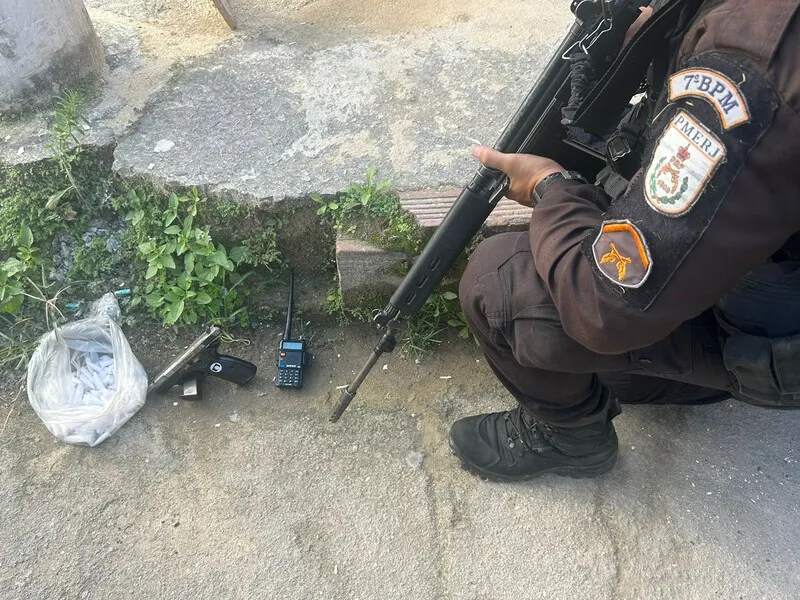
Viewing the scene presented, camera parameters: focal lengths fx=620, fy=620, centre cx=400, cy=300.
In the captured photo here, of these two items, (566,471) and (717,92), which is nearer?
(717,92)

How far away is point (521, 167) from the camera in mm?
1635

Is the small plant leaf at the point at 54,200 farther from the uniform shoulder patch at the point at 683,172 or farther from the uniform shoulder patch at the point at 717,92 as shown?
the uniform shoulder patch at the point at 717,92

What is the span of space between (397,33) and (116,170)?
151 centimetres

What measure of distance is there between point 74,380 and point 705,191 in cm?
221

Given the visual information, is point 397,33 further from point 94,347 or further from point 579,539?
point 579,539

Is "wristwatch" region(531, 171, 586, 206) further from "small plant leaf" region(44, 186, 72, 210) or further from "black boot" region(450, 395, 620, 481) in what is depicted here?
"small plant leaf" region(44, 186, 72, 210)

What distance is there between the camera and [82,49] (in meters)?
2.75

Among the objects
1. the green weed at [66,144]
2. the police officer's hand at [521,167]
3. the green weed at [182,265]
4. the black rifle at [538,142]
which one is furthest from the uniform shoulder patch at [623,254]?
the green weed at [66,144]

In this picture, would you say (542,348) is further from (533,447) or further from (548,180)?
(533,447)

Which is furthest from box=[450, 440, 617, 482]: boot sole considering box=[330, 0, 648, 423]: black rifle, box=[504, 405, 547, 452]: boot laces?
box=[330, 0, 648, 423]: black rifle

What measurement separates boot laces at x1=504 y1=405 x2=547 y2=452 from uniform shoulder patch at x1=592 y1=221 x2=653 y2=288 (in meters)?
0.91

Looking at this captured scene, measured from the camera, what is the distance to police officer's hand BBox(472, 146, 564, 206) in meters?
1.62

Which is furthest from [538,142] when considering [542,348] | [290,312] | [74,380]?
[74,380]

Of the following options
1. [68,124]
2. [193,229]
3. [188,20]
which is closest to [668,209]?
[193,229]
